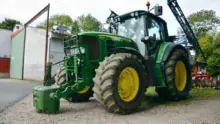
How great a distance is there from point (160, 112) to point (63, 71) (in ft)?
8.70

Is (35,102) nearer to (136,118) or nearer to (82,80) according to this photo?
(82,80)

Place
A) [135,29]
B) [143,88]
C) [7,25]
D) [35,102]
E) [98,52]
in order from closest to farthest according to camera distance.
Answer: [35,102] < [143,88] < [98,52] < [135,29] < [7,25]

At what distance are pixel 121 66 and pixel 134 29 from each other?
196cm

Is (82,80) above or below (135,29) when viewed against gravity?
below

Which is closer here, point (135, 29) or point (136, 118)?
point (136, 118)

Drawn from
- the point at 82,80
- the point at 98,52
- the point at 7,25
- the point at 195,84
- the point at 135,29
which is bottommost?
the point at 195,84

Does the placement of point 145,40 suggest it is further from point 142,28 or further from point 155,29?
point 155,29

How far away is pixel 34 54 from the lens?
18.3 meters

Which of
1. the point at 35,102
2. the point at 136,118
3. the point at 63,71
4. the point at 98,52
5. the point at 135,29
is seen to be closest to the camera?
the point at 136,118

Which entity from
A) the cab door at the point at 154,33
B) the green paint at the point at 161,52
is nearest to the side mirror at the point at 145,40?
the cab door at the point at 154,33

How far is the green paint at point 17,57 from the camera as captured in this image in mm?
20361

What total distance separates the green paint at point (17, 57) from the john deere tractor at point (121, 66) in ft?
52.2

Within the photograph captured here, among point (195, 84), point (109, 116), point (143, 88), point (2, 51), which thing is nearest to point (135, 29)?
point (143, 88)

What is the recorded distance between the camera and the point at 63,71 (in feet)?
18.8
